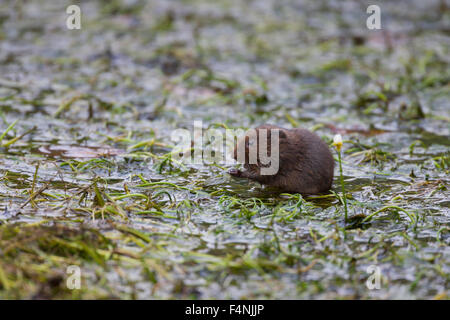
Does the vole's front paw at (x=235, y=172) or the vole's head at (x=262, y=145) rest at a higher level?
the vole's head at (x=262, y=145)

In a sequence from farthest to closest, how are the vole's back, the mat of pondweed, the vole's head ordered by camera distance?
1. the vole's head
2. the vole's back
3. the mat of pondweed

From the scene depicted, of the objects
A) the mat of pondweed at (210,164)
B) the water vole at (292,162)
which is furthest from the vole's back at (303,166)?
the mat of pondweed at (210,164)

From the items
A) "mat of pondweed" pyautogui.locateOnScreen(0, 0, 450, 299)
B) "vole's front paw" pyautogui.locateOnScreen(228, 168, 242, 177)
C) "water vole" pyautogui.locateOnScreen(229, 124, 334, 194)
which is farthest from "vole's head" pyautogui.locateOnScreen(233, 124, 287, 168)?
"mat of pondweed" pyautogui.locateOnScreen(0, 0, 450, 299)

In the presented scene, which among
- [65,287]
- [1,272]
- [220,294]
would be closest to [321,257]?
[220,294]

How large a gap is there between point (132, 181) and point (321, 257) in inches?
85.7

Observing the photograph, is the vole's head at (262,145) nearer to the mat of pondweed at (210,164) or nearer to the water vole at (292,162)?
the water vole at (292,162)

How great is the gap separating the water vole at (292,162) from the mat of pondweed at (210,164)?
0.17 metres

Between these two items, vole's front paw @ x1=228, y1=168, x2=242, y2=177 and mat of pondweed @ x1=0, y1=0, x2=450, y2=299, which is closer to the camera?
mat of pondweed @ x1=0, y1=0, x2=450, y2=299

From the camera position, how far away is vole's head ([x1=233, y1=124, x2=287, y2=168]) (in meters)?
6.00

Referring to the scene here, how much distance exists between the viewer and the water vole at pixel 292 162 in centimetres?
587

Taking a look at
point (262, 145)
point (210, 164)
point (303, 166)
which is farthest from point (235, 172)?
point (303, 166)

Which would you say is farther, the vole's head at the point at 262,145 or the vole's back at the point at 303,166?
the vole's head at the point at 262,145

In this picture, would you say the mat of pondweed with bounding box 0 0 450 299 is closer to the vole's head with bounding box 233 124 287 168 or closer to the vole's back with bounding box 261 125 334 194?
the vole's back with bounding box 261 125 334 194

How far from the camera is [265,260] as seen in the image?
450 centimetres
